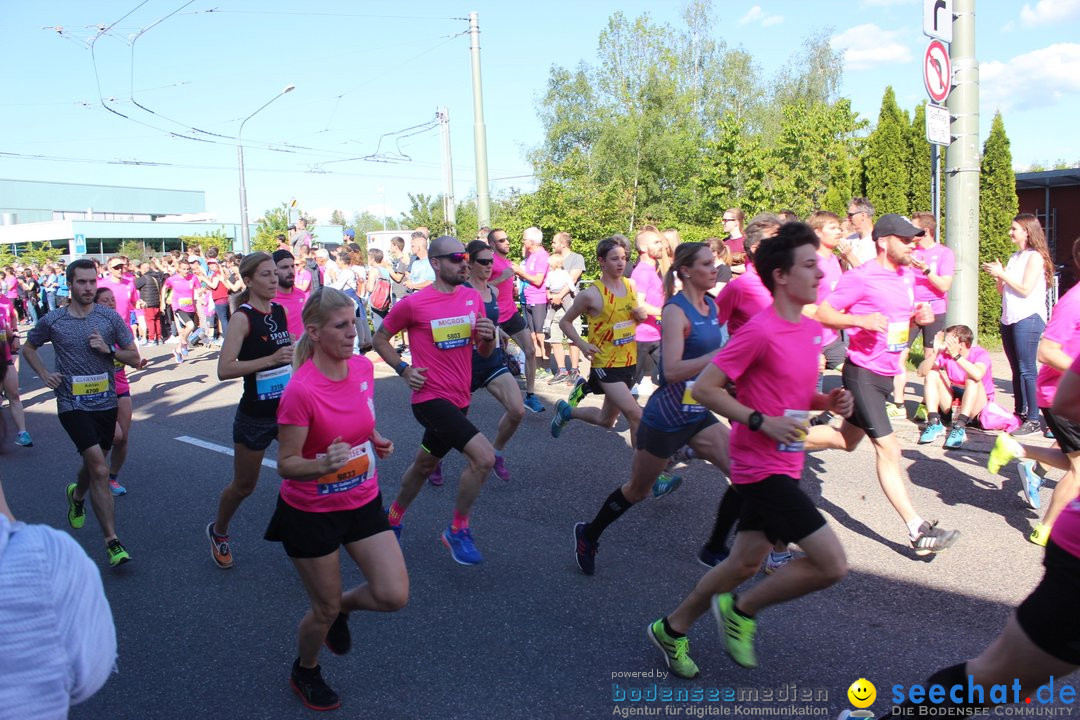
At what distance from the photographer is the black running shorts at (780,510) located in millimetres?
3188

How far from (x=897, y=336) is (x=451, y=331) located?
2.77 metres

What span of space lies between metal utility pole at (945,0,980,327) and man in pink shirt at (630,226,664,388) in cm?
301

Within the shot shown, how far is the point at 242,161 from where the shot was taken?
31.8 metres

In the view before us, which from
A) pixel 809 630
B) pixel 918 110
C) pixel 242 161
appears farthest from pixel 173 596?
pixel 242 161

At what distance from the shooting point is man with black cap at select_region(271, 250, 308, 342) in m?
5.75

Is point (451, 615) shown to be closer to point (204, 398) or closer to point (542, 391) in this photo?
point (542, 391)

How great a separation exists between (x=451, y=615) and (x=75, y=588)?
299 centimetres

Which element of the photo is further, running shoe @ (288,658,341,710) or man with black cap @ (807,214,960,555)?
man with black cap @ (807,214,960,555)

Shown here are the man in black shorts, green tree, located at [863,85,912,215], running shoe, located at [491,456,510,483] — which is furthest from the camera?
green tree, located at [863,85,912,215]

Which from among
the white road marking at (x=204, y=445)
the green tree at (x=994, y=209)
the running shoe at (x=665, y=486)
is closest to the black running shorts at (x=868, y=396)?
the running shoe at (x=665, y=486)

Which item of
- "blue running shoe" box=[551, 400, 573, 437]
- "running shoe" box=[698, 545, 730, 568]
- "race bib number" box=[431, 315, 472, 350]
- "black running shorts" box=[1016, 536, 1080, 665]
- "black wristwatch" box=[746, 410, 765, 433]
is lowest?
"running shoe" box=[698, 545, 730, 568]

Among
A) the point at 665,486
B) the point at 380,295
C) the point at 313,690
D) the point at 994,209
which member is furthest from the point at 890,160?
the point at 313,690

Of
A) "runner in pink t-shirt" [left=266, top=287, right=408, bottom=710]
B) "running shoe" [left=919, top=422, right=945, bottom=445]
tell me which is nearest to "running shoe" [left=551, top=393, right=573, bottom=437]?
"running shoe" [left=919, top=422, right=945, bottom=445]

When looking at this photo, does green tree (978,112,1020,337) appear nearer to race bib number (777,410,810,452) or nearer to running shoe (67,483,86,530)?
race bib number (777,410,810,452)
